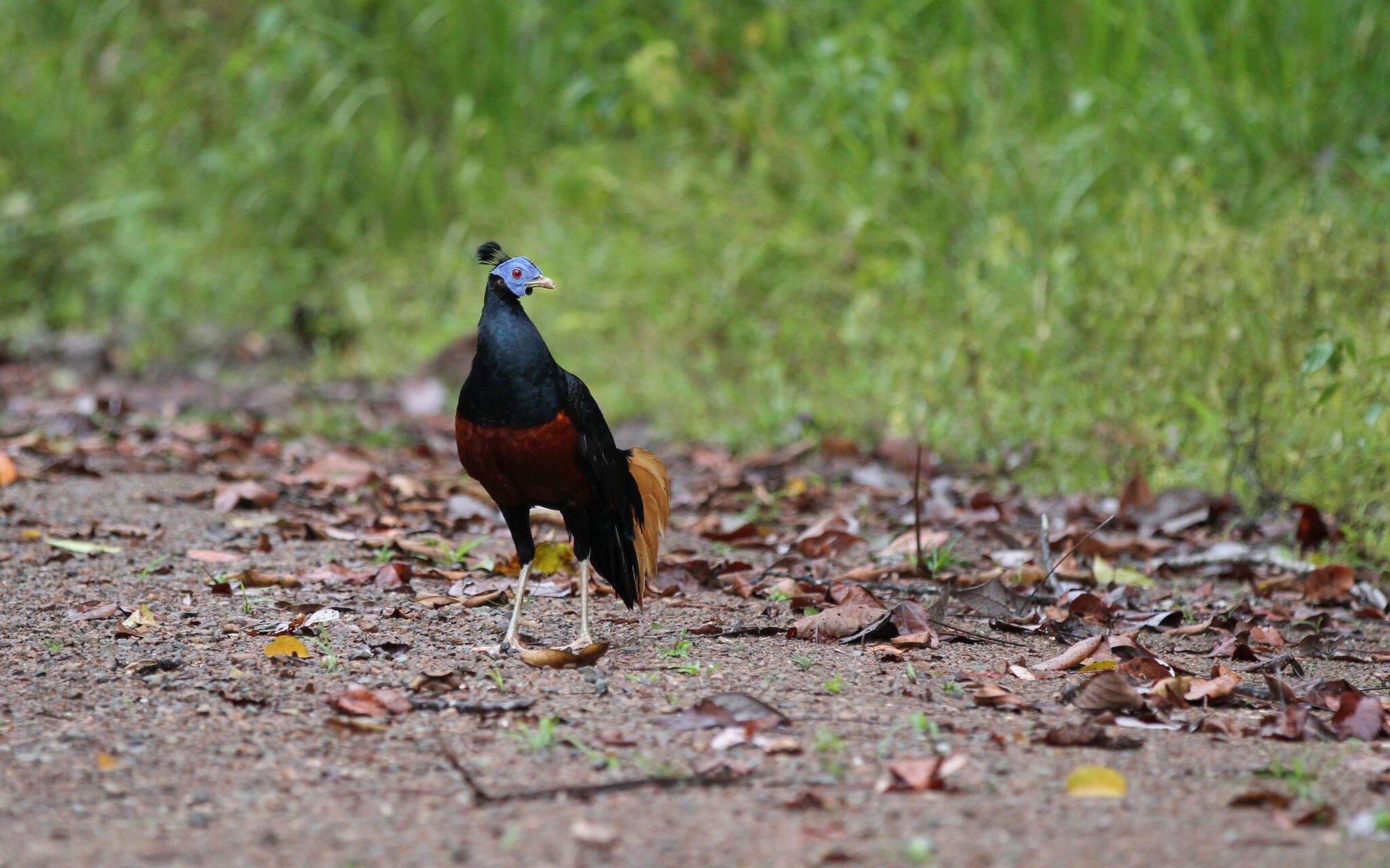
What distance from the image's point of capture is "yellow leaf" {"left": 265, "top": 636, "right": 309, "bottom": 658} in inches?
109

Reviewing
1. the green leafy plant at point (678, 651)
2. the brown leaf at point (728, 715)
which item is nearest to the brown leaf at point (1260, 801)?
the brown leaf at point (728, 715)

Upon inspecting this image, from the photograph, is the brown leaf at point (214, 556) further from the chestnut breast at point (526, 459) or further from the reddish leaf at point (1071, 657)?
the reddish leaf at point (1071, 657)

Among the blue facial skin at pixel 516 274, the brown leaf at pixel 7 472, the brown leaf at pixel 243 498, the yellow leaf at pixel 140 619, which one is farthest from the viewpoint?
the brown leaf at pixel 7 472

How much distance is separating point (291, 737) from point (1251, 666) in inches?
74.4

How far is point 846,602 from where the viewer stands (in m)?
3.11

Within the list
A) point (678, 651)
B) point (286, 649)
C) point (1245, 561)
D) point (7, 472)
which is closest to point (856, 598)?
point (678, 651)

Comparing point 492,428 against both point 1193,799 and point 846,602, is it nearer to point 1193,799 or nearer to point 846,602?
point 846,602

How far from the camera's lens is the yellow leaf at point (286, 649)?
2762 millimetres

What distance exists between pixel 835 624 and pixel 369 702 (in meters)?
1.00

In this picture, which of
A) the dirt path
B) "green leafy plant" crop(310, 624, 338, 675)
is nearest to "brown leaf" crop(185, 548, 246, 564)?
the dirt path

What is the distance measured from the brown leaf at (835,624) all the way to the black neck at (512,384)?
694mm

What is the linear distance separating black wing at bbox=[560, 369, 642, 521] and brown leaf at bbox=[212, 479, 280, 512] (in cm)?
163

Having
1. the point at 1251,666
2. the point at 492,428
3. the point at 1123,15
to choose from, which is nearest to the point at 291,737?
the point at 492,428

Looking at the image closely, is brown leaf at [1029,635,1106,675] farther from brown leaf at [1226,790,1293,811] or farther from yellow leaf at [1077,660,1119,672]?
brown leaf at [1226,790,1293,811]
